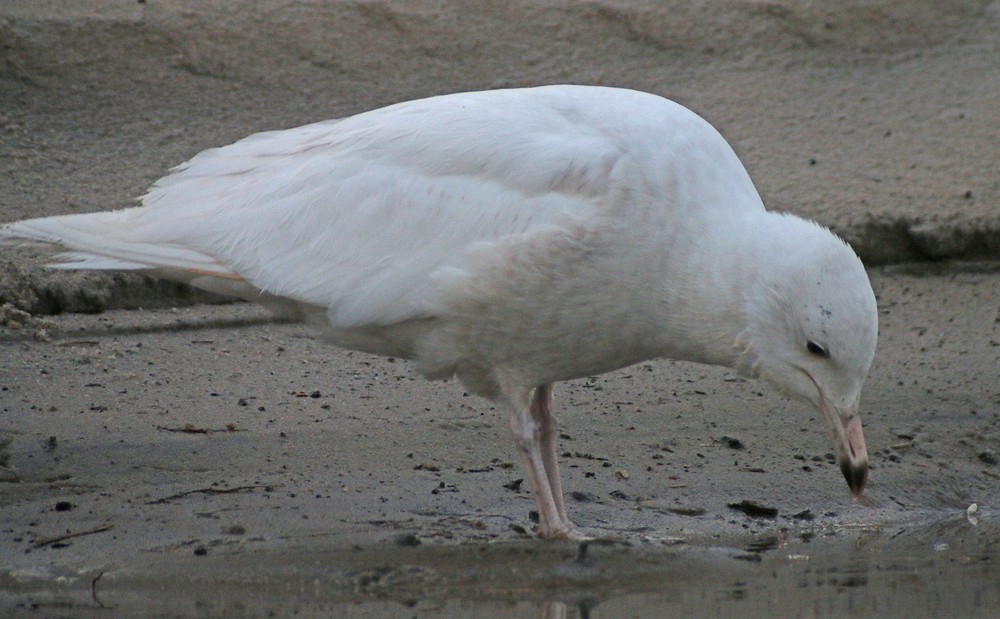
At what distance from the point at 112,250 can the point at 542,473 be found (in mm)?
1776

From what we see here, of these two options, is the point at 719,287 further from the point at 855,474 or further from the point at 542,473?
the point at 542,473

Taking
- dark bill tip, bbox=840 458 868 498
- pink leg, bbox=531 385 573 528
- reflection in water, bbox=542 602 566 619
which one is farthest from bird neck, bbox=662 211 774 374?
reflection in water, bbox=542 602 566 619

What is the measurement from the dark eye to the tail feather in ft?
6.81

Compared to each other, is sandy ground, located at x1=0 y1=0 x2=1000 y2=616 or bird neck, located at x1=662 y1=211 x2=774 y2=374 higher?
bird neck, located at x1=662 y1=211 x2=774 y2=374

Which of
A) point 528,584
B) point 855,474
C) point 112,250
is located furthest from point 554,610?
point 112,250

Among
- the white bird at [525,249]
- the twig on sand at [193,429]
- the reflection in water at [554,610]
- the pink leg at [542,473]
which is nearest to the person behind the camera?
the reflection in water at [554,610]

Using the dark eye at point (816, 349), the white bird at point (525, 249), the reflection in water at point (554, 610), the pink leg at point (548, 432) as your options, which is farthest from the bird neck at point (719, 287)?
the reflection in water at point (554, 610)

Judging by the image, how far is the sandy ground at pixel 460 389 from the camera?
15.2ft

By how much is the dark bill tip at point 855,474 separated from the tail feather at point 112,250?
227 centimetres

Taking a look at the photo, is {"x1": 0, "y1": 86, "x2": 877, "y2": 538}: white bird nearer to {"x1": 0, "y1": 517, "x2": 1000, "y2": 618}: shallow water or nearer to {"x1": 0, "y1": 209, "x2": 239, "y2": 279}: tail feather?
{"x1": 0, "y1": 209, "x2": 239, "y2": 279}: tail feather

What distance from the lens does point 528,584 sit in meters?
4.48

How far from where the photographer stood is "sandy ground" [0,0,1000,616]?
4.63 metres

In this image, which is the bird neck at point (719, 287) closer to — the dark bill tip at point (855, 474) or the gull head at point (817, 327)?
the gull head at point (817, 327)

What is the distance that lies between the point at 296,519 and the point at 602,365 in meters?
1.21
